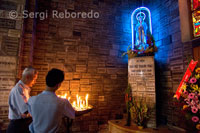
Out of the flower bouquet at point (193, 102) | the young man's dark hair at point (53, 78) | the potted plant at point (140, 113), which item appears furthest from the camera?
the potted plant at point (140, 113)

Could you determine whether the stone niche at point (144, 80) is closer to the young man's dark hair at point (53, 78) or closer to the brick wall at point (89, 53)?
the brick wall at point (89, 53)

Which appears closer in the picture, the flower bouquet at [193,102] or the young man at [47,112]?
the young man at [47,112]

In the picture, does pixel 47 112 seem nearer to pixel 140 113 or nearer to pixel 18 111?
pixel 18 111

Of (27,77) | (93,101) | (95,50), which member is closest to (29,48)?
(27,77)

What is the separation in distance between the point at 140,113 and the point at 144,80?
3.06 ft

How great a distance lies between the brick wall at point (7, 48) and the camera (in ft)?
9.32

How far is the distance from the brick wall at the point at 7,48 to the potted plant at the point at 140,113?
3.17 meters

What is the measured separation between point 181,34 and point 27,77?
3973 millimetres

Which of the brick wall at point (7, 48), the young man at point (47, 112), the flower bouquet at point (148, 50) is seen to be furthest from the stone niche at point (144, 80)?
the brick wall at point (7, 48)

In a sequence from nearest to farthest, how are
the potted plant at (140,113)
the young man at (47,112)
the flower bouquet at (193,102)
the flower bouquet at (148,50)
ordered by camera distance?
the young man at (47,112) < the flower bouquet at (193,102) < the potted plant at (140,113) < the flower bouquet at (148,50)

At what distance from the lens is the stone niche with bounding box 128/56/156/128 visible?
11.0 ft

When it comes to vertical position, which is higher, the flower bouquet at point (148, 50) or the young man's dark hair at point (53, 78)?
the flower bouquet at point (148, 50)

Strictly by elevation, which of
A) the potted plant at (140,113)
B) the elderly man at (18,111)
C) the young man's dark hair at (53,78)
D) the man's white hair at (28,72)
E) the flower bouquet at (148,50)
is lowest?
the potted plant at (140,113)

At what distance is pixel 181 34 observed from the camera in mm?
3398
